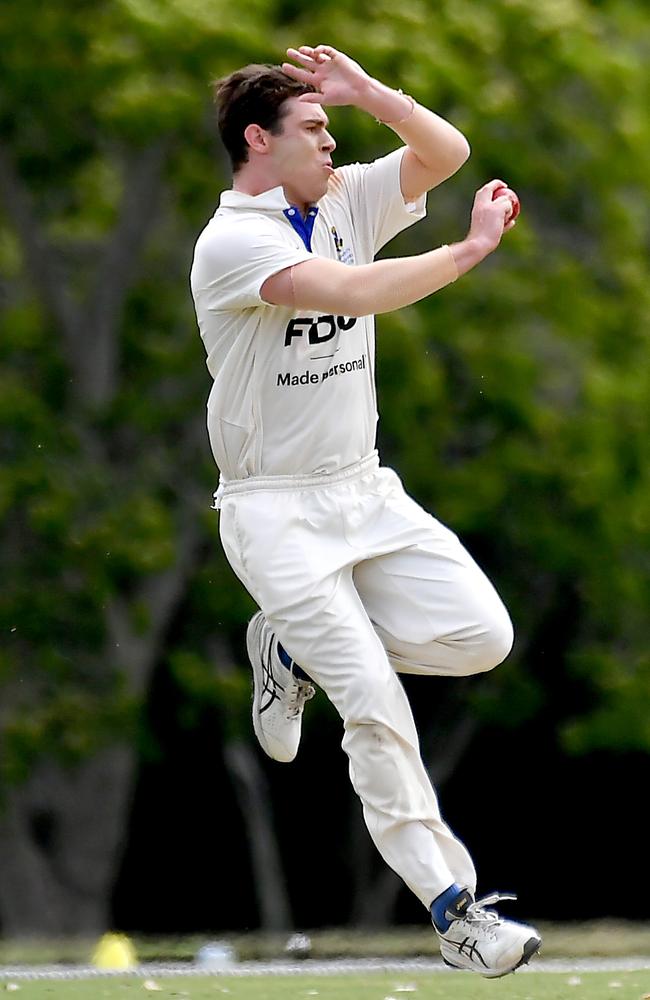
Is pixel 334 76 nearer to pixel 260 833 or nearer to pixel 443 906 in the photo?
pixel 443 906

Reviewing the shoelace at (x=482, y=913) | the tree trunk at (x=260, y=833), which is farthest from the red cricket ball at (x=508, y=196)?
the tree trunk at (x=260, y=833)

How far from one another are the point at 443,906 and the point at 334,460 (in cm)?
119

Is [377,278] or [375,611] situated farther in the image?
[375,611]

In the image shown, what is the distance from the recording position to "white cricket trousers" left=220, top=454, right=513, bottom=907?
16.4 feet

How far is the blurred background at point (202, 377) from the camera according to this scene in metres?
14.5

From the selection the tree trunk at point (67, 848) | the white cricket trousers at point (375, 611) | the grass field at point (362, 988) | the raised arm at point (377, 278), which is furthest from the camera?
the tree trunk at point (67, 848)

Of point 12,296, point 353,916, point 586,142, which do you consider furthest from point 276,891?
point 586,142

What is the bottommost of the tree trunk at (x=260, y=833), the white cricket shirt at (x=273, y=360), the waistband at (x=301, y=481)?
the tree trunk at (x=260, y=833)

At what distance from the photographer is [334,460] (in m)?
5.07

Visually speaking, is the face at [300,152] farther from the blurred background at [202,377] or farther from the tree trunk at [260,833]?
the tree trunk at [260,833]

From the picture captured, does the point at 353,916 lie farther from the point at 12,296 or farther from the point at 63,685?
the point at 12,296

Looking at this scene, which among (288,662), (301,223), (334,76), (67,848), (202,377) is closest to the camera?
(334,76)

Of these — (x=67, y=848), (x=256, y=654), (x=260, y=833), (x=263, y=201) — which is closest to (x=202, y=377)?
(x=67, y=848)

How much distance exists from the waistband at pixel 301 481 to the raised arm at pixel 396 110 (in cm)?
78
